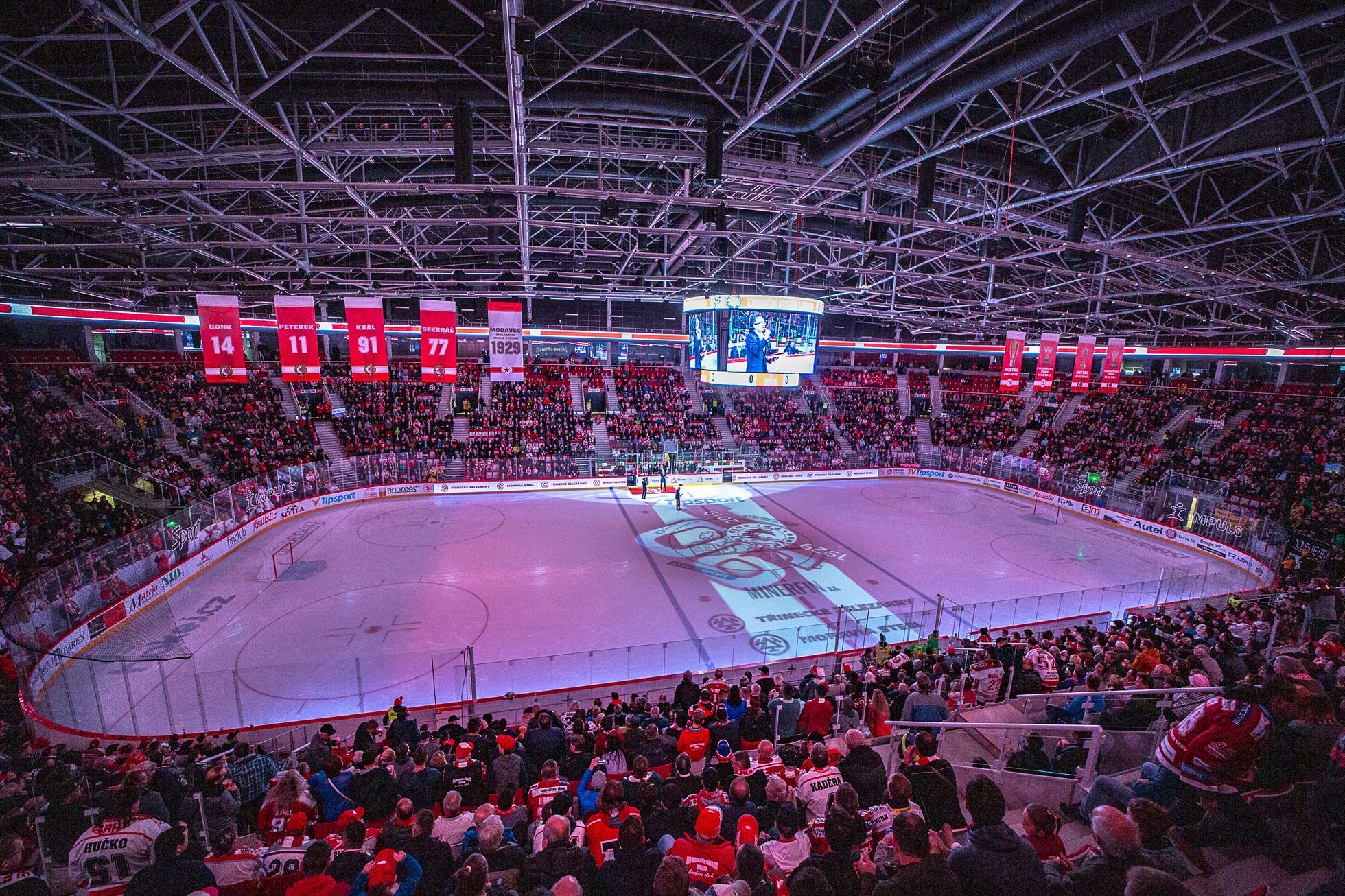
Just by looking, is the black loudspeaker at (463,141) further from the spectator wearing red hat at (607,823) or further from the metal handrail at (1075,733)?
the metal handrail at (1075,733)

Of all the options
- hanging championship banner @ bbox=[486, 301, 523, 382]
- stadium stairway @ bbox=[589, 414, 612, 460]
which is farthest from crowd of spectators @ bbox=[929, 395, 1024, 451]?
hanging championship banner @ bbox=[486, 301, 523, 382]

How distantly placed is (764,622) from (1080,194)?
1314cm

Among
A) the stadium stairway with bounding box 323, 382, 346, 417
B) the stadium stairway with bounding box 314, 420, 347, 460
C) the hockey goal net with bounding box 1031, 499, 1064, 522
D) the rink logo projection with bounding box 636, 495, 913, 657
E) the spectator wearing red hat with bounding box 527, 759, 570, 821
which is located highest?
the stadium stairway with bounding box 323, 382, 346, 417

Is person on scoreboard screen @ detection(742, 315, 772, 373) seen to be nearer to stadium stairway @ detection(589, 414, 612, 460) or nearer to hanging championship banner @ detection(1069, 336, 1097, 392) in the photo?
hanging championship banner @ detection(1069, 336, 1097, 392)

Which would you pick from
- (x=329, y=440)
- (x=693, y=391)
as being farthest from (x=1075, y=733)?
(x=693, y=391)

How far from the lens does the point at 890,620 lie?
12719 millimetres

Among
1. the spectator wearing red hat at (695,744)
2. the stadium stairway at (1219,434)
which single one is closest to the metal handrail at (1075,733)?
the spectator wearing red hat at (695,744)

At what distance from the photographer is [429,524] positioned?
824 inches

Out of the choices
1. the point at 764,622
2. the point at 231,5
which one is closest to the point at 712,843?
the point at 764,622

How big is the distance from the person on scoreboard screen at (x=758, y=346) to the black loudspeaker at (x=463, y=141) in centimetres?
1055

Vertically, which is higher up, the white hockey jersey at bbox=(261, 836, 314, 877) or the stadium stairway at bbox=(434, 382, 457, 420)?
the stadium stairway at bbox=(434, 382, 457, 420)

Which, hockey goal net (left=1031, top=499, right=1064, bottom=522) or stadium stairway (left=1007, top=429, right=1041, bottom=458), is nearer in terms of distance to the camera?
hockey goal net (left=1031, top=499, right=1064, bottom=522)

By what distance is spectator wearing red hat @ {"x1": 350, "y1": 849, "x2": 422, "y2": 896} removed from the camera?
3172mm

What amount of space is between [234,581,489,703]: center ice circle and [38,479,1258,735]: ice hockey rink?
49 millimetres
